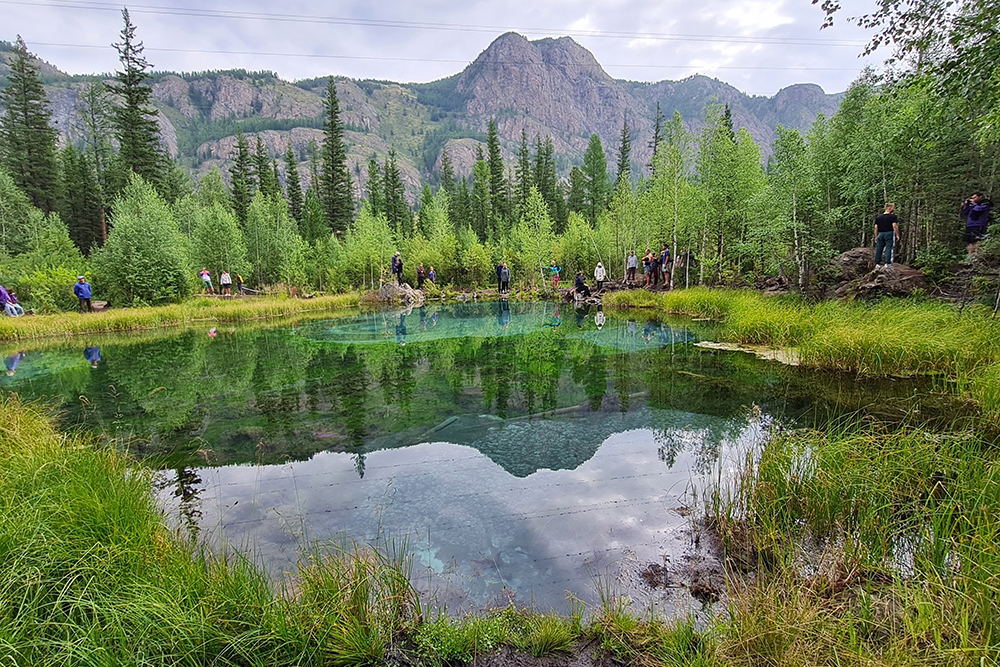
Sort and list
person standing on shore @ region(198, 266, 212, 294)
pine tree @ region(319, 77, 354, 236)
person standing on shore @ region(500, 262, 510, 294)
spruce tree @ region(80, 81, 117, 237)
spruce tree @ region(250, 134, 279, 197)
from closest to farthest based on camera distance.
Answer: person standing on shore @ region(198, 266, 212, 294) → person standing on shore @ region(500, 262, 510, 294) → spruce tree @ region(80, 81, 117, 237) → pine tree @ region(319, 77, 354, 236) → spruce tree @ region(250, 134, 279, 197)

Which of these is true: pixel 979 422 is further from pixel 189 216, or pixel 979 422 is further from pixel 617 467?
pixel 189 216

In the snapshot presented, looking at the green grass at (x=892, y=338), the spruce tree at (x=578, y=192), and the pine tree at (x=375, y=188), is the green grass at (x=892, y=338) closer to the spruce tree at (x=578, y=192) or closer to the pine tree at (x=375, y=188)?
the spruce tree at (x=578, y=192)

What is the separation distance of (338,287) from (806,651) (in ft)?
112

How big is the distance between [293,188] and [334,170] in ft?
23.4

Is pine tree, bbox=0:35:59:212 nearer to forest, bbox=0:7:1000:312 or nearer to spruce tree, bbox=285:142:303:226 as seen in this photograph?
forest, bbox=0:7:1000:312

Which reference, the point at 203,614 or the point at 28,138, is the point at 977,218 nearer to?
the point at 203,614

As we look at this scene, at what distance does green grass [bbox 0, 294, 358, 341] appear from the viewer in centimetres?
1579

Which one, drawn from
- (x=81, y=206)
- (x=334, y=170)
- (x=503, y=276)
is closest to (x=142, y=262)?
(x=503, y=276)

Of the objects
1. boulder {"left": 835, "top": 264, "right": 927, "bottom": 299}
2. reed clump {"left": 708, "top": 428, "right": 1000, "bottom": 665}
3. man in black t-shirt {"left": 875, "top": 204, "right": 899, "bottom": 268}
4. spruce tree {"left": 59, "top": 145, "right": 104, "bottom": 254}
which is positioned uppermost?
spruce tree {"left": 59, "top": 145, "right": 104, "bottom": 254}

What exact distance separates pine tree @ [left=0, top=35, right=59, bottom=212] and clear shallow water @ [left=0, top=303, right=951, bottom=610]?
36420 mm

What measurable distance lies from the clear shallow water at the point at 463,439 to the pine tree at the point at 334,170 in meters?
40.2

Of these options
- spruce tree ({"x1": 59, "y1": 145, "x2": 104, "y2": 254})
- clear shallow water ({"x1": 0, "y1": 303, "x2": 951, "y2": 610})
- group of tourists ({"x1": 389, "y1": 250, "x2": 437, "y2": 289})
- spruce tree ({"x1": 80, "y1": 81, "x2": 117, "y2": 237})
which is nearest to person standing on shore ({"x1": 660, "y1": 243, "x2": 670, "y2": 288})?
clear shallow water ({"x1": 0, "y1": 303, "x2": 951, "y2": 610})

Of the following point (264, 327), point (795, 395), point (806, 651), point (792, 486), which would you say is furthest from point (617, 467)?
point (264, 327)

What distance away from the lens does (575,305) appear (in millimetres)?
25141
